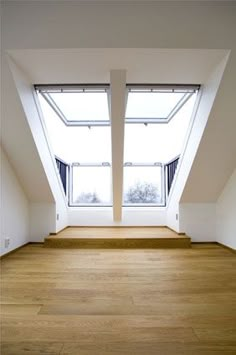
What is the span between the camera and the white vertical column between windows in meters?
2.31

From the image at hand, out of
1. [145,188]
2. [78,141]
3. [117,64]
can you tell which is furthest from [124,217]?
[117,64]

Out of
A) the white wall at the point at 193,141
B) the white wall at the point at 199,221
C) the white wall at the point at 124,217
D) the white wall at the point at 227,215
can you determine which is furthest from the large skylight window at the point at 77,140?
the white wall at the point at 227,215

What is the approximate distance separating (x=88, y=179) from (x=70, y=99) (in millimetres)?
2013

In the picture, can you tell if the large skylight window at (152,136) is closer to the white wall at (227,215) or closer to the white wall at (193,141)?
the white wall at (193,141)

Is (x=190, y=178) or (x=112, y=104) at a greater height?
(x=112, y=104)

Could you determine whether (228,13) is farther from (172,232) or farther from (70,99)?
(172,232)

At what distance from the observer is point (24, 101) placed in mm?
2443

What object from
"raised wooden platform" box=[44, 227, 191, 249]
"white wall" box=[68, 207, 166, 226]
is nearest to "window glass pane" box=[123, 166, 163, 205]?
"white wall" box=[68, 207, 166, 226]

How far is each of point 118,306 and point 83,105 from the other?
267 centimetres

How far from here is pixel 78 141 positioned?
4359mm

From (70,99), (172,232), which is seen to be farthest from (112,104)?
(172,232)

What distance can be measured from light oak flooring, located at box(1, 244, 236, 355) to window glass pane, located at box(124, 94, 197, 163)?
6.68 ft

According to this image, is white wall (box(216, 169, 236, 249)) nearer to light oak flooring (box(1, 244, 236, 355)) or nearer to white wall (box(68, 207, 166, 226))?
light oak flooring (box(1, 244, 236, 355))

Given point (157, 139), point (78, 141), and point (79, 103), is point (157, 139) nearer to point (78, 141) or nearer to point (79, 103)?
point (78, 141)
